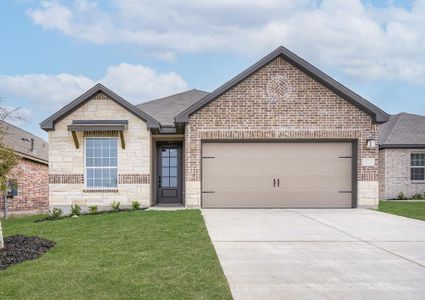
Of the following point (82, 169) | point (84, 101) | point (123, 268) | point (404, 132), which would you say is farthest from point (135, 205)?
point (404, 132)

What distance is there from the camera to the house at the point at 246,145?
1533 cm

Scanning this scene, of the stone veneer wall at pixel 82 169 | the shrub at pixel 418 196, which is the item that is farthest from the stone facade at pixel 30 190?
the shrub at pixel 418 196

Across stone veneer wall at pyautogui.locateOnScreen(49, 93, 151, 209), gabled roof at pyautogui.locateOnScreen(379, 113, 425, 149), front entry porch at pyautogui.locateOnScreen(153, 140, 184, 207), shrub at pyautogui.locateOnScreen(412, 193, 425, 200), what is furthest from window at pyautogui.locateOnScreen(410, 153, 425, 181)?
stone veneer wall at pyautogui.locateOnScreen(49, 93, 151, 209)

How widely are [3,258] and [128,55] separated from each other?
14.0 metres

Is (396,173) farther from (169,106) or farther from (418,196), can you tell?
(169,106)

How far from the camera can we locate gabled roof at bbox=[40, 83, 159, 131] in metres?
15.5

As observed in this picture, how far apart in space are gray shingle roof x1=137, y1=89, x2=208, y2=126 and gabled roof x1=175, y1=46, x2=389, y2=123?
227 centimetres

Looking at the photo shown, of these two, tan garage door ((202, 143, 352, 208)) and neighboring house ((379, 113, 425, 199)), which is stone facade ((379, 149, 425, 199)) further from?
tan garage door ((202, 143, 352, 208))

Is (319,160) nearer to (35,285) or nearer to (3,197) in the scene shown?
(35,285)

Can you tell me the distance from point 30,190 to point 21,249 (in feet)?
50.9

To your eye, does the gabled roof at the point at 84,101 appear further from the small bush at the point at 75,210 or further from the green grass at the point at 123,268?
the green grass at the point at 123,268

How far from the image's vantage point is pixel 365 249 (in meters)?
8.06

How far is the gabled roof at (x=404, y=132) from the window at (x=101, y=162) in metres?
14.9

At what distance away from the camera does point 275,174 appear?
1560cm
